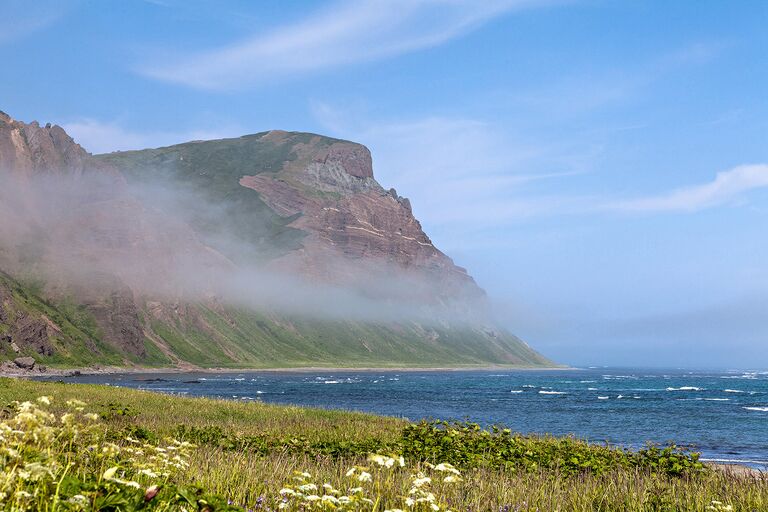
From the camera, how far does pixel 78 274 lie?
571 feet

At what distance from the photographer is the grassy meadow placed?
18.4ft

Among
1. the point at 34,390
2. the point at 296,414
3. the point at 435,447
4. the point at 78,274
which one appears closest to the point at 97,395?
the point at 34,390

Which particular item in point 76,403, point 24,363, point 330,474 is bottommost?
point 24,363

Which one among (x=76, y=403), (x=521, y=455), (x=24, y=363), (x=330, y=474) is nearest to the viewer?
(x=76, y=403)

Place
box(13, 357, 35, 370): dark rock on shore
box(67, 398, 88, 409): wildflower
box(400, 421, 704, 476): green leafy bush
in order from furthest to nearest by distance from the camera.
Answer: box(13, 357, 35, 370): dark rock on shore → box(400, 421, 704, 476): green leafy bush → box(67, 398, 88, 409): wildflower

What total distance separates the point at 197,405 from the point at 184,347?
168 m

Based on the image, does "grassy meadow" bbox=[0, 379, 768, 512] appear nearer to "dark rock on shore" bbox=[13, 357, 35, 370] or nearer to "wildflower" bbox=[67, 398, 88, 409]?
"wildflower" bbox=[67, 398, 88, 409]

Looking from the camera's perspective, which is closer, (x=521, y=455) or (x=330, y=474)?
(x=330, y=474)

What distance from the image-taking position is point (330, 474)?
490 inches

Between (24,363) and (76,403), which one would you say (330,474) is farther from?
(24,363)

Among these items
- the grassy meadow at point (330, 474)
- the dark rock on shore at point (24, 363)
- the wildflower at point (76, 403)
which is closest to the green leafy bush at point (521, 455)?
the grassy meadow at point (330, 474)

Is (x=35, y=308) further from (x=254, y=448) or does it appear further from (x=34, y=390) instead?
(x=254, y=448)

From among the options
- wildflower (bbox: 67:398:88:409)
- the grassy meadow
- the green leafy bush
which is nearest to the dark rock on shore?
the grassy meadow

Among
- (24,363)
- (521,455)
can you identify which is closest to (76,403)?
(521,455)
